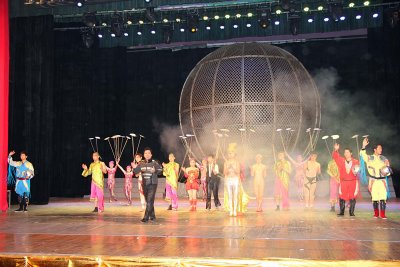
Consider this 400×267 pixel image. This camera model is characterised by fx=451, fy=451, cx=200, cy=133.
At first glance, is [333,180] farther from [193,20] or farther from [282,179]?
[193,20]

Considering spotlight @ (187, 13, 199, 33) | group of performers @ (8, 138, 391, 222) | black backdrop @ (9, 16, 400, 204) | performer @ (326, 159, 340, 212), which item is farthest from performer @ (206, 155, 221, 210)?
black backdrop @ (9, 16, 400, 204)

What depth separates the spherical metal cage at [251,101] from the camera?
1257 centimetres

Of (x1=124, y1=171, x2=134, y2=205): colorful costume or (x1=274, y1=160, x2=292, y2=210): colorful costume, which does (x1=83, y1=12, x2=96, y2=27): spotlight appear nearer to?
(x1=124, y1=171, x2=134, y2=205): colorful costume

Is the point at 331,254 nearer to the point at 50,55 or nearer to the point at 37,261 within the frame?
the point at 37,261

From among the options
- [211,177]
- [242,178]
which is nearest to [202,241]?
[242,178]

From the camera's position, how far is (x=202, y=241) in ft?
19.0

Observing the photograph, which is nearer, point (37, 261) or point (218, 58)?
point (37, 261)

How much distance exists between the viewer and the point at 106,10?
42.5ft

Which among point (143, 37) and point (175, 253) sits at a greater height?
point (143, 37)

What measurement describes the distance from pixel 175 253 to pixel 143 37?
12.3 meters

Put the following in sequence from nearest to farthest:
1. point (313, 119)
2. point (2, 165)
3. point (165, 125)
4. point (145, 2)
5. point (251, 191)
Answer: point (2, 165) → point (145, 2) → point (313, 119) → point (251, 191) → point (165, 125)

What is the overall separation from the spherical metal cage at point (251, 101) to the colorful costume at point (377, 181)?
348 cm

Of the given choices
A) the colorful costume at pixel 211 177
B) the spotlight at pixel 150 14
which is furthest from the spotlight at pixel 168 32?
the colorful costume at pixel 211 177

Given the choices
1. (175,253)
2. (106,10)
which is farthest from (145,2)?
(175,253)
